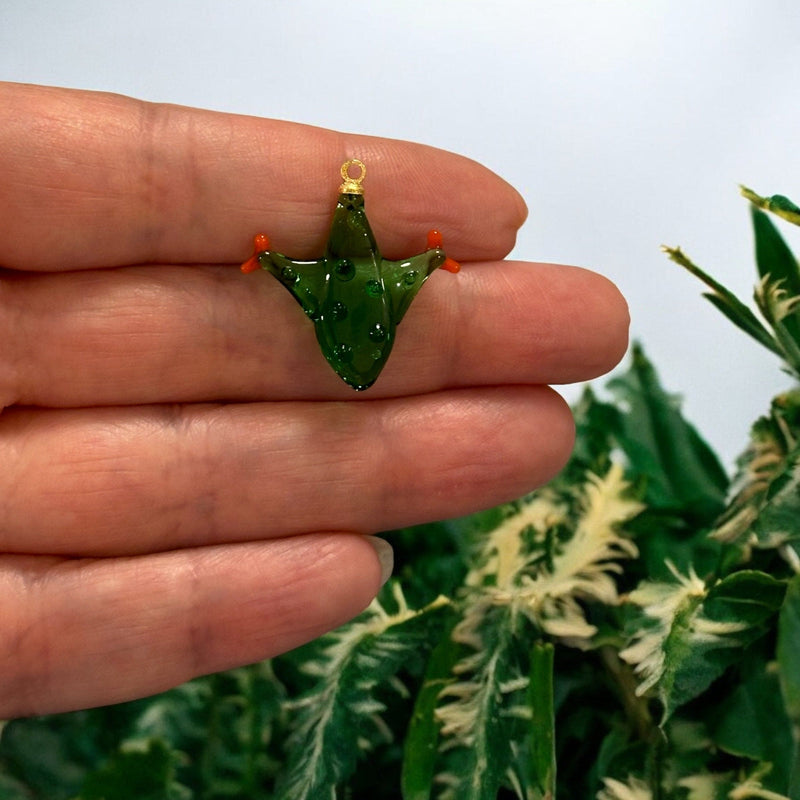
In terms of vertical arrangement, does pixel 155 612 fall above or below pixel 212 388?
below

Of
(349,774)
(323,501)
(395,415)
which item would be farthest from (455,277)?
(349,774)

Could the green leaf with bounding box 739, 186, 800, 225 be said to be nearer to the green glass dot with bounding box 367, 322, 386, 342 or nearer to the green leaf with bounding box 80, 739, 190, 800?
the green glass dot with bounding box 367, 322, 386, 342

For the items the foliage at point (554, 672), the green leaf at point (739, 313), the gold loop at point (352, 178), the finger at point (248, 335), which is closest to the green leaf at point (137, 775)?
the foliage at point (554, 672)

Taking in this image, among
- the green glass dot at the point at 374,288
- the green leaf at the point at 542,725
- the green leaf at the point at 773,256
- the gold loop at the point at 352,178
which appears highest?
the green leaf at the point at 773,256

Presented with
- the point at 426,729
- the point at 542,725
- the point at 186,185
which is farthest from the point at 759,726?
the point at 186,185

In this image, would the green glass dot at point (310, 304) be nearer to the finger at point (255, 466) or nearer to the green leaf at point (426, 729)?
the finger at point (255, 466)

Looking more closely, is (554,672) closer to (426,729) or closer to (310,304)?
(426,729)

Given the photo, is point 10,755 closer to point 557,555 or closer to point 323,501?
point 323,501
